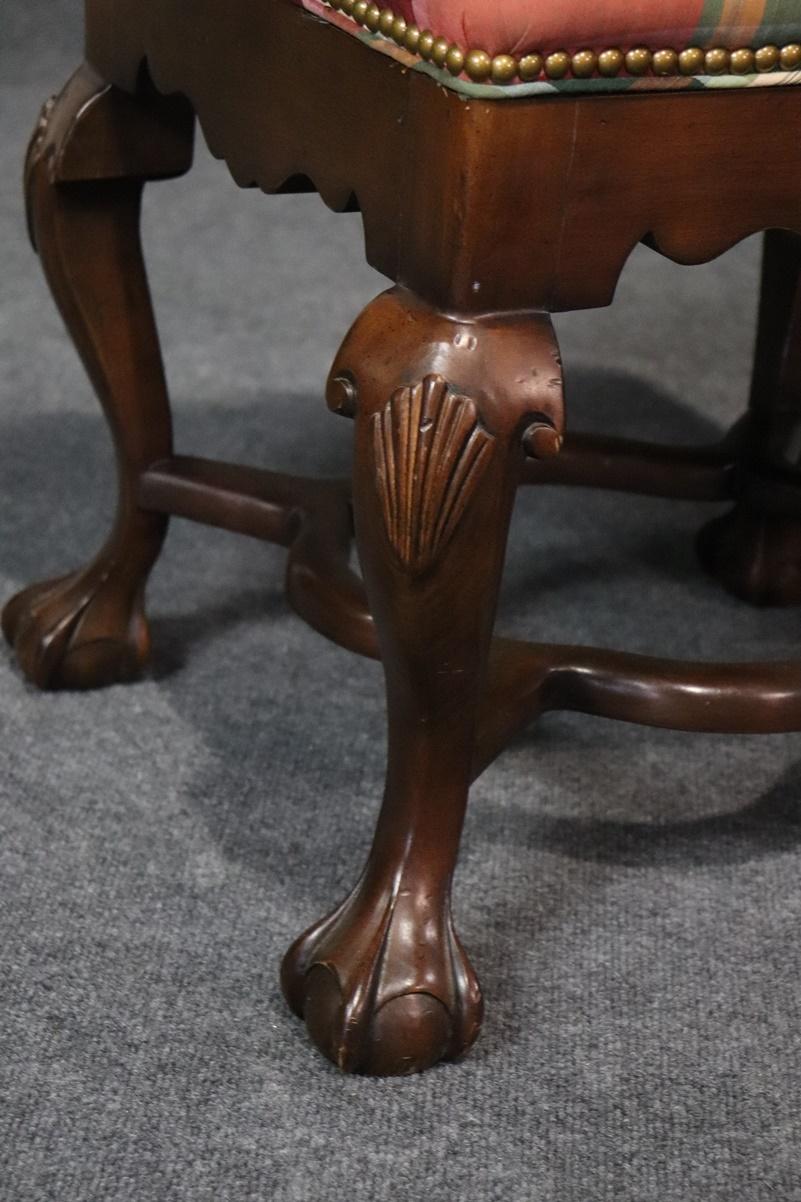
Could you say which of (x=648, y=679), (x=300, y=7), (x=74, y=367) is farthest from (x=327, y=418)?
(x=300, y=7)

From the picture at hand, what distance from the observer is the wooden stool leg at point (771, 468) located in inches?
41.8

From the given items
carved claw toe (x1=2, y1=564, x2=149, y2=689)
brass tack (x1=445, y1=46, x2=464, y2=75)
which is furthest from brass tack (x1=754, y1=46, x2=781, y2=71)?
carved claw toe (x1=2, y1=564, x2=149, y2=689)

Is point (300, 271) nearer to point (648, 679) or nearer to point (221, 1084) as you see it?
point (648, 679)

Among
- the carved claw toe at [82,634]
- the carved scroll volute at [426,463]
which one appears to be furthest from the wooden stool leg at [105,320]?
the carved scroll volute at [426,463]

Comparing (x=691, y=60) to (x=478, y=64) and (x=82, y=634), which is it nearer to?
(x=478, y=64)

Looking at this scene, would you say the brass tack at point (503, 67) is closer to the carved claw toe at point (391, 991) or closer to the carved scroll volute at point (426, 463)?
the carved scroll volute at point (426, 463)

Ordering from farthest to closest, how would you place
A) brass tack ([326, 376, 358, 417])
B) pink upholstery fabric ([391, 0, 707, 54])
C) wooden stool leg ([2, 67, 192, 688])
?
wooden stool leg ([2, 67, 192, 688]), brass tack ([326, 376, 358, 417]), pink upholstery fabric ([391, 0, 707, 54])

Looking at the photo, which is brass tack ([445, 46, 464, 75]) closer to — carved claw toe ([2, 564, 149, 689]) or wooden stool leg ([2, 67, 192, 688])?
wooden stool leg ([2, 67, 192, 688])

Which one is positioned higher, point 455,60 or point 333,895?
point 455,60

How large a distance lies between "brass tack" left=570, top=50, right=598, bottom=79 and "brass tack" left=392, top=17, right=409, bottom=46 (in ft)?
0.20

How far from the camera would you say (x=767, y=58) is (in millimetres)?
606

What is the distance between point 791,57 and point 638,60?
59 mm

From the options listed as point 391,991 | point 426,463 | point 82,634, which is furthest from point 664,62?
point 82,634

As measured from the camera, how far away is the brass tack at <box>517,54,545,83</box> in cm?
58
